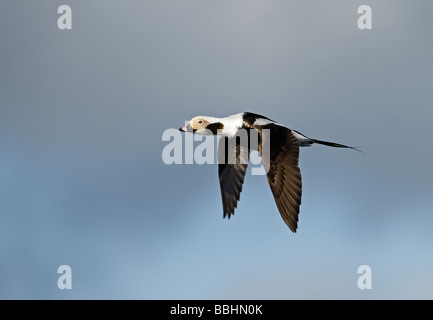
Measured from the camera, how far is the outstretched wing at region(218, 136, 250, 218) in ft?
64.6

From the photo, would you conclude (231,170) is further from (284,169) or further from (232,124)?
(284,169)

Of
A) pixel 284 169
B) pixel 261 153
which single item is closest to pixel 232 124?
pixel 261 153

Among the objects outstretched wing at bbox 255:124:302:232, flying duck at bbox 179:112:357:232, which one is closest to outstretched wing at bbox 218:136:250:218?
flying duck at bbox 179:112:357:232

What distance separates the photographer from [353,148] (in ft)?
59.3

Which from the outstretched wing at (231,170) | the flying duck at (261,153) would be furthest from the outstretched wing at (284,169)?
the outstretched wing at (231,170)

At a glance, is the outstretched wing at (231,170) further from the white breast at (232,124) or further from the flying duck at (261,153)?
the white breast at (232,124)

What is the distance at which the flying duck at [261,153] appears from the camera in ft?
56.9

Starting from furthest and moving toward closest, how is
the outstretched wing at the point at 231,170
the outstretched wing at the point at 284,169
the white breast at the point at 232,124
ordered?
the outstretched wing at the point at 231,170, the white breast at the point at 232,124, the outstretched wing at the point at 284,169

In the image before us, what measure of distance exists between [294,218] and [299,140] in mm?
2594

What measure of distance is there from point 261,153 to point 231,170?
7.37 ft

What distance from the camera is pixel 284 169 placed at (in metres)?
17.5

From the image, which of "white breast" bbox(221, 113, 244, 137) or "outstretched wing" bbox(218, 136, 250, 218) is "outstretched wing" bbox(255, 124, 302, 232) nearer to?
"white breast" bbox(221, 113, 244, 137)

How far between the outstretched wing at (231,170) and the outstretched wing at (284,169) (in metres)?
1.96

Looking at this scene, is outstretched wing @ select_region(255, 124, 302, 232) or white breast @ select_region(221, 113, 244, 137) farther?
white breast @ select_region(221, 113, 244, 137)
